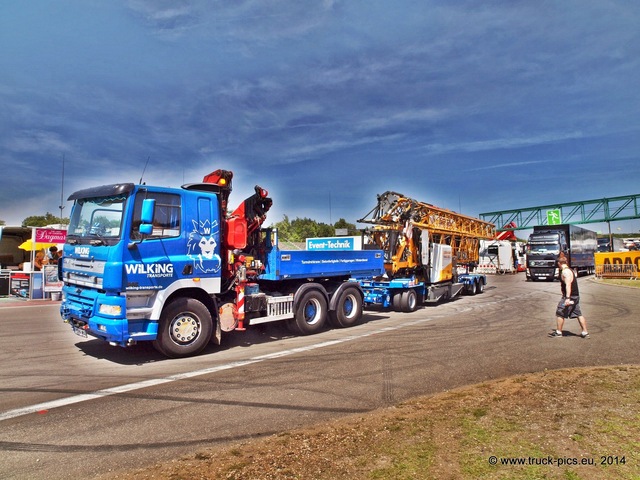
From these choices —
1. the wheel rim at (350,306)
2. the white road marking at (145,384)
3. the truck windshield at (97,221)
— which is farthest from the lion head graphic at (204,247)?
the wheel rim at (350,306)

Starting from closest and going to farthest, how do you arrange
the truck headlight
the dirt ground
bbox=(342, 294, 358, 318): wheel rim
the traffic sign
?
the dirt ground < the truck headlight < bbox=(342, 294, 358, 318): wheel rim < the traffic sign

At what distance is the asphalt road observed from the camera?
4.18 metres

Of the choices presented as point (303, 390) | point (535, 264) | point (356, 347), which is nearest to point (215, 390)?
point (303, 390)

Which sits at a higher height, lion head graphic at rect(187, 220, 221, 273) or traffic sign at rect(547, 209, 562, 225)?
traffic sign at rect(547, 209, 562, 225)

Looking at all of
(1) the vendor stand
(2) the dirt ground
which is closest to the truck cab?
(2) the dirt ground

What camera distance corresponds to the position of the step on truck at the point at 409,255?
14555 millimetres

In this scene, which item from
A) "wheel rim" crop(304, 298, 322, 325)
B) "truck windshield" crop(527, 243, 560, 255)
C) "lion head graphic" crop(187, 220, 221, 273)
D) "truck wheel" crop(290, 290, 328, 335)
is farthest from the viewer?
"truck windshield" crop(527, 243, 560, 255)

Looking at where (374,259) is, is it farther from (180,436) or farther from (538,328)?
(180,436)

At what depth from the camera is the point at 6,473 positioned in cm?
361

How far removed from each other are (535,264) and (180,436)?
31271 mm

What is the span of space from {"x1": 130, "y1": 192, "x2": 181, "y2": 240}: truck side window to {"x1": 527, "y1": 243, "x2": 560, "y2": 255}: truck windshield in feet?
96.6

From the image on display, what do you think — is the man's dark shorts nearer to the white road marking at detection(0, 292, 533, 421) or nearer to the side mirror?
the white road marking at detection(0, 292, 533, 421)

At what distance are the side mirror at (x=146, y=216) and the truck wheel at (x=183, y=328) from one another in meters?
1.34

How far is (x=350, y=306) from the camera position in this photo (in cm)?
1140
